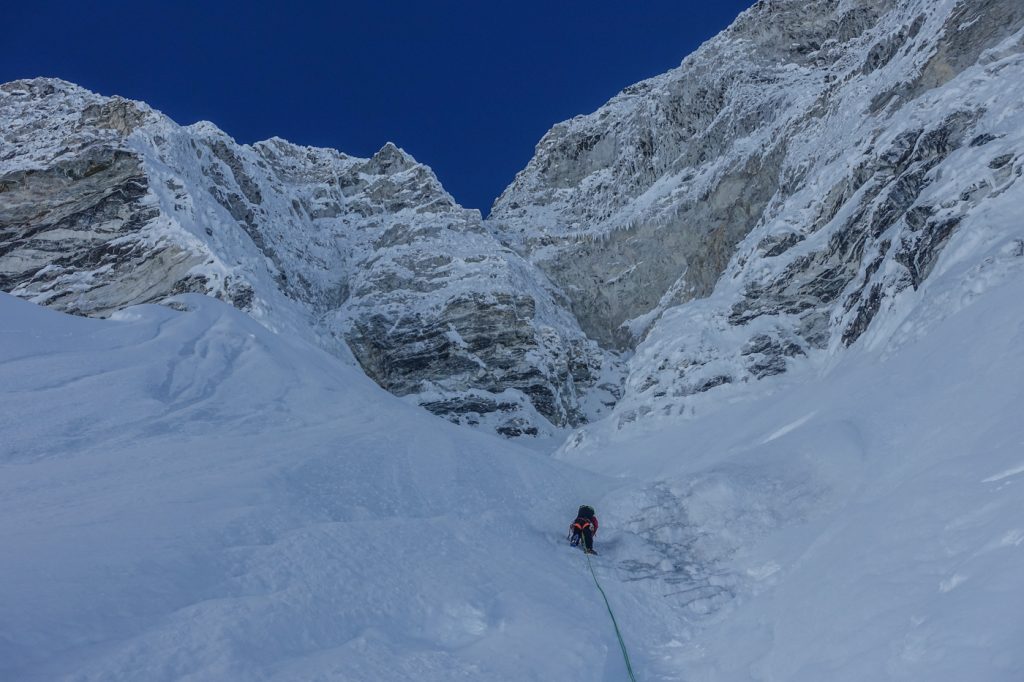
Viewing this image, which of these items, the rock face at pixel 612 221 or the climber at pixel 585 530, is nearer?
the climber at pixel 585 530

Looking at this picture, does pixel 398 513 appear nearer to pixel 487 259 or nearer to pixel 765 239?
pixel 765 239

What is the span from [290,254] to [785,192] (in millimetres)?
44752

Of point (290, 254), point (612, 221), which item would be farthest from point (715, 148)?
point (290, 254)

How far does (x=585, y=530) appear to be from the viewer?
10906mm

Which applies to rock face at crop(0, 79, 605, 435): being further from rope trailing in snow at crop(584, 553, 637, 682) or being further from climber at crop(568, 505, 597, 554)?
rope trailing in snow at crop(584, 553, 637, 682)

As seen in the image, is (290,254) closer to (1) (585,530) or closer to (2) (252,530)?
(1) (585,530)

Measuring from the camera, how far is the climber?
1088 cm

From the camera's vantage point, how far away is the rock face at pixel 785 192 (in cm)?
2505

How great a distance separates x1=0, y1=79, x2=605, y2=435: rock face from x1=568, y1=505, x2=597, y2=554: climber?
3334 cm

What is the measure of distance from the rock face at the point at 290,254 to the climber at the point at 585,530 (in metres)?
33.3

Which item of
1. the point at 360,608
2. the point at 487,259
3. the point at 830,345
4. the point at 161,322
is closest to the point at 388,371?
the point at 487,259

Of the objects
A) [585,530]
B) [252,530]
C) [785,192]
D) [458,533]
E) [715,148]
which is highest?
[715,148]

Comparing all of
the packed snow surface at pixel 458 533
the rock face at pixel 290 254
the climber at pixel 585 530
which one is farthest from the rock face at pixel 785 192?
the climber at pixel 585 530

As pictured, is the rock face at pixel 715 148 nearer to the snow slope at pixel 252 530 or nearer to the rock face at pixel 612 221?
the rock face at pixel 612 221
